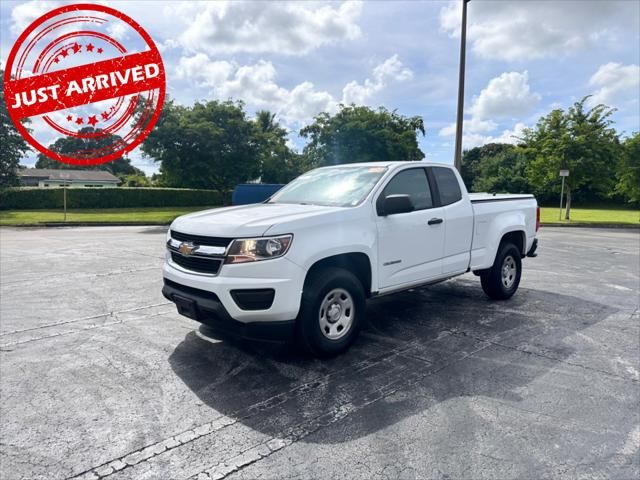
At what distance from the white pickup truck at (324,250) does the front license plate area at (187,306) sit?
0.04 ft

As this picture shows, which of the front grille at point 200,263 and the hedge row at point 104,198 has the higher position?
the hedge row at point 104,198

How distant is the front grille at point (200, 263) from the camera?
3.86 meters

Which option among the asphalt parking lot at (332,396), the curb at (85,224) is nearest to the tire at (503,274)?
the asphalt parking lot at (332,396)

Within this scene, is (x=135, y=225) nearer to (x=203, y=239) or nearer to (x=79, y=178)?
(x=203, y=239)

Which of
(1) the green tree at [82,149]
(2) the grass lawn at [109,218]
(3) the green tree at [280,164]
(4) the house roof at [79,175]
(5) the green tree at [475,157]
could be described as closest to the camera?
(2) the grass lawn at [109,218]

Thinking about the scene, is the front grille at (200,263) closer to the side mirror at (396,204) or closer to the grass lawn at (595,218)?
the side mirror at (396,204)

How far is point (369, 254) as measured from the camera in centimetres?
442

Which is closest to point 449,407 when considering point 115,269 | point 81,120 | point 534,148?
point 115,269

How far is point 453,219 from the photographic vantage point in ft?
18.0

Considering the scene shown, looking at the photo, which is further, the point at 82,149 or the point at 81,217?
the point at 82,149

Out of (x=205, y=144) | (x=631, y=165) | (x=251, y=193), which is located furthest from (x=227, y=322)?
(x=631, y=165)

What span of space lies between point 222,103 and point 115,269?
22111 millimetres

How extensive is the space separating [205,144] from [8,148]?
1549cm

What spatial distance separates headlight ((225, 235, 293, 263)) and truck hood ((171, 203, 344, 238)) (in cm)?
6
